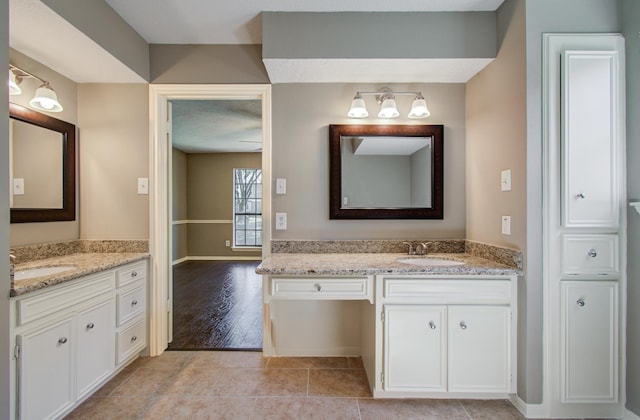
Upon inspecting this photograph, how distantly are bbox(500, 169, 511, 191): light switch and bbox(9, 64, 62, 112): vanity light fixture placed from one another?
109 inches

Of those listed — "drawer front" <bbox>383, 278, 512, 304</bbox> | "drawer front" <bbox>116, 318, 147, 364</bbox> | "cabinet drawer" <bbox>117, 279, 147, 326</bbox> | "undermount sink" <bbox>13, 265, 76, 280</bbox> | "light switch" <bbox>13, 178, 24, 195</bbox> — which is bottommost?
"drawer front" <bbox>116, 318, 147, 364</bbox>

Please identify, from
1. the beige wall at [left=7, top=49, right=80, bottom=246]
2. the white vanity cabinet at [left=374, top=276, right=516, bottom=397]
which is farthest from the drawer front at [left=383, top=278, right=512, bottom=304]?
the beige wall at [left=7, top=49, right=80, bottom=246]

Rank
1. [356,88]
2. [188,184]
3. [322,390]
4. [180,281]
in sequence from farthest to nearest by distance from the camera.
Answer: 1. [188,184]
2. [180,281]
3. [356,88]
4. [322,390]

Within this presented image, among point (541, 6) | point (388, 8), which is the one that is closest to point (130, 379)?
point (388, 8)

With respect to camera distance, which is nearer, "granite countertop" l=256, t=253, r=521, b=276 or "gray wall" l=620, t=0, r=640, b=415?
"gray wall" l=620, t=0, r=640, b=415

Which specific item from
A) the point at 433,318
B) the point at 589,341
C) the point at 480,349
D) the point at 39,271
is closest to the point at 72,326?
the point at 39,271

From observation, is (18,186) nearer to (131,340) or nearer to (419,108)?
(131,340)

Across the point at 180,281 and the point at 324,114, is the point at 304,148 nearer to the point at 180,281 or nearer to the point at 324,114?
the point at 324,114

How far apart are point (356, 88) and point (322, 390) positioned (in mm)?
2066

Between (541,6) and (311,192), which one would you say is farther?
(311,192)

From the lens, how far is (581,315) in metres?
1.67

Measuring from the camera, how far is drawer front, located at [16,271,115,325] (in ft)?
4.63

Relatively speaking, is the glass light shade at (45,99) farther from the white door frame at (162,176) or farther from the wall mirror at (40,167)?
the white door frame at (162,176)

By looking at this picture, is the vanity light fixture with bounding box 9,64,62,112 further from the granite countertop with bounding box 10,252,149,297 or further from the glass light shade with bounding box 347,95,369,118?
the glass light shade with bounding box 347,95,369,118
